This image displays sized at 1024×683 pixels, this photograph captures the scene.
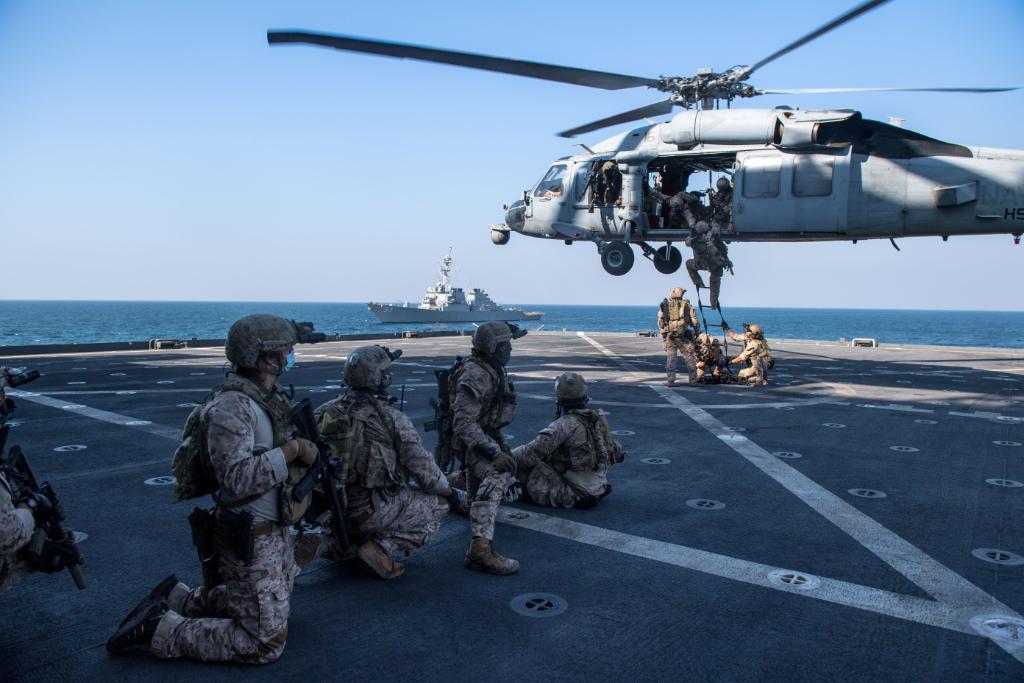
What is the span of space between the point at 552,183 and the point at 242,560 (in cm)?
1423

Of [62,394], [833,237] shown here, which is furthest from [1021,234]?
[62,394]

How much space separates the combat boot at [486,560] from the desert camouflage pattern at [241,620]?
4.34 ft

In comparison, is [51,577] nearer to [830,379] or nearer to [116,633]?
[116,633]

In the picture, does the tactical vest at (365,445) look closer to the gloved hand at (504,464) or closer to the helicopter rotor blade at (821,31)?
the gloved hand at (504,464)

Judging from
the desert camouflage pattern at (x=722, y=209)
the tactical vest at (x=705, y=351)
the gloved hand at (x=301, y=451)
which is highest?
the desert camouflage pattern at (x=722, y=209)

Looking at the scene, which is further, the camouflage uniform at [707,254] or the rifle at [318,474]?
the camouflage uniform at [707,254]

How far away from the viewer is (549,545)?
5.12 metres

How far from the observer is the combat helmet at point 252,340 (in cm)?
354

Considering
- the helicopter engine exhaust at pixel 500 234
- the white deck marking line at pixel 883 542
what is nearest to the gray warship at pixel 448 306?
the helicopter engine exhaust at pixel 500 234

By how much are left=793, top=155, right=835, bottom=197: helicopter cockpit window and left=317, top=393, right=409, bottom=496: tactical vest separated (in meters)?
11.7

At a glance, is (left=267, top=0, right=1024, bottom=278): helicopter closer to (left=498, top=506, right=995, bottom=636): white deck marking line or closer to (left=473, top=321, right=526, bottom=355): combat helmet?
(left=473, top=321, right=526, bottom=355): combat helmet

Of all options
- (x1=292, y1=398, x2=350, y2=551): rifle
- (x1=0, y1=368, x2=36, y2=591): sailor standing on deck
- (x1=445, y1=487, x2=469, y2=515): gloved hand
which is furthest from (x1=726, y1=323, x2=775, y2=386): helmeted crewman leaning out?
(x1=0, y1=368, x2=36, y2=591): sailor standing on deck

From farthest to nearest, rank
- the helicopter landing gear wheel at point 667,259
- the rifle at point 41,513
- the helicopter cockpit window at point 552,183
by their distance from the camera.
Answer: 1. the helicopter landing gear wheel at point 667,259
2. the helicopter cockpit window at point 552,183
3. the rifle at point 41,513

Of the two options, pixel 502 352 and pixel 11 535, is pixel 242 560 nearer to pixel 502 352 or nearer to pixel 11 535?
pixel 11 535
